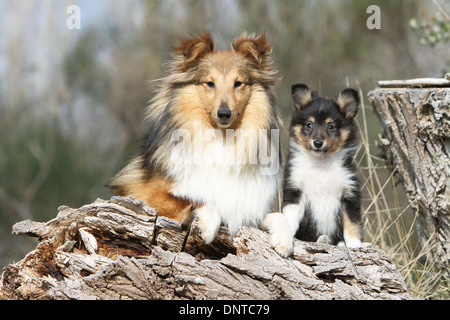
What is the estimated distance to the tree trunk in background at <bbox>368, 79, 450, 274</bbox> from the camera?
4.27 m

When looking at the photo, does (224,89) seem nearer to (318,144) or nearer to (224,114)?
(224,114)

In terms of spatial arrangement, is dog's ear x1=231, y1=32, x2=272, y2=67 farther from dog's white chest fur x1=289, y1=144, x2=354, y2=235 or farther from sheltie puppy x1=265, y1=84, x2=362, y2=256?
dog's white chest fur x1=289, y1=144, x2=354, y2=235

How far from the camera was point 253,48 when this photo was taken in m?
4.26

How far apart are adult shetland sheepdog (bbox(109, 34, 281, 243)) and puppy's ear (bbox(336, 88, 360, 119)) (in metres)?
0.53

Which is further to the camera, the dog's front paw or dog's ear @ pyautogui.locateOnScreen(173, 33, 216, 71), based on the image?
dog's ear @ pyautogui.locateOnScreen(173, 33, 216, 71)

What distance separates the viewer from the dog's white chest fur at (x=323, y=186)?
165 inches

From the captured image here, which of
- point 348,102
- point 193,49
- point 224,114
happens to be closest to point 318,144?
point 348,102

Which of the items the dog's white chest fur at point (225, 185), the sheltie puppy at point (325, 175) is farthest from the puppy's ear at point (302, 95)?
the dog's white chest fur at point (225, 185)

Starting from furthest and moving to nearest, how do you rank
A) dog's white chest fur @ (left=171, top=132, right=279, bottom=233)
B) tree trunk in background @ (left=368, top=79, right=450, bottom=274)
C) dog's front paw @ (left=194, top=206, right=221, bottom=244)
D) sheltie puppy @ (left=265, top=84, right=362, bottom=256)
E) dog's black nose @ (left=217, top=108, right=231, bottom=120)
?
1. tree trunk in background @ (left=368, top=79, right=450, bottom=274)
2. sheltie puppy @ (left=265, top=84, right=362, bottom=256)
3. dog's white chest fur @ (left=171, top=132, right=279, bottom=233)
4. dog's black nose @ (left=217, top=108, right=231, bottom=120)
5. dog's front paw @ (left=194, top=206, right=221, bottom=244)

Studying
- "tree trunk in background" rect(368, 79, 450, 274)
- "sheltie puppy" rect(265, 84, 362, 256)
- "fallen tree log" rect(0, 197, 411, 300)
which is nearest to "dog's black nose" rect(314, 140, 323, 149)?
"sheltie puppy" rect(265, 84, 362, 256)

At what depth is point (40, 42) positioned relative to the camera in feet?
36.5

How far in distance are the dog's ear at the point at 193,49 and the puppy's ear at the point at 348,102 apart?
Answer: 1094mm

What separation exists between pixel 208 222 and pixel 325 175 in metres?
1.03

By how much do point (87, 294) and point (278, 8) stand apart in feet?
32.4
